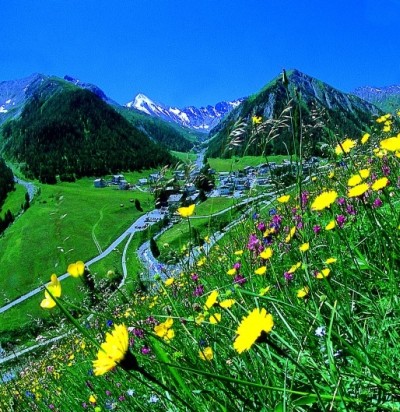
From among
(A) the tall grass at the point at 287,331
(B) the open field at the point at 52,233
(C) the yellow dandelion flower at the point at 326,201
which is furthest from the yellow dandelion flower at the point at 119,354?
(B) the open field at the point at 52,233

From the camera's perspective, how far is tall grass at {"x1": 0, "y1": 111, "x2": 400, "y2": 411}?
1.38 m

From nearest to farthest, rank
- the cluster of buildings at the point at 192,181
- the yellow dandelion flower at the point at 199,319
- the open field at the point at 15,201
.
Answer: the yellow dandelion flower at the point at 199,319 → the cluster of buildings at the point at 192,181 → the open field at the point at 15,201

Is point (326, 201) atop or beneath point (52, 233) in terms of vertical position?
beneath

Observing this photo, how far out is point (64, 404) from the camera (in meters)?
3.46

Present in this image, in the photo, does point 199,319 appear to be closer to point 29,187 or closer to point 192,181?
point 192,181

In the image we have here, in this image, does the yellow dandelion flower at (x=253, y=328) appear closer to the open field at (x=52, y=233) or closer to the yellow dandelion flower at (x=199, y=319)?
the yellow dandelion flower at (x=199, y=319)

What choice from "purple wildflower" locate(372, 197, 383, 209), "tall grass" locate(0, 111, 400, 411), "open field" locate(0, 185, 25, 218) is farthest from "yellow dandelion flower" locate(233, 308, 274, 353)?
"open field" locate(0, 185, 25, 218)

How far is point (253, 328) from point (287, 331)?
0.65 meters

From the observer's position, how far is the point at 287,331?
1.91m

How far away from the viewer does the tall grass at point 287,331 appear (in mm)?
1382

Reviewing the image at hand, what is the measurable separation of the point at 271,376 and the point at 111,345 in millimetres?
840

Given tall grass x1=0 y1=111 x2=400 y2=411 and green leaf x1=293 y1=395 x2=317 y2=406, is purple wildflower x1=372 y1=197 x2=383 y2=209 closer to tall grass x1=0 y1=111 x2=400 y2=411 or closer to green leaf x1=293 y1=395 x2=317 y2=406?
tall grass x1=0 y1=111 x2=400 y2=411

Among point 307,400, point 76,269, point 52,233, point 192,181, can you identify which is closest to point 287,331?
point 307,400

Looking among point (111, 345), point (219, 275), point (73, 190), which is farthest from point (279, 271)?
point (73, 190)
